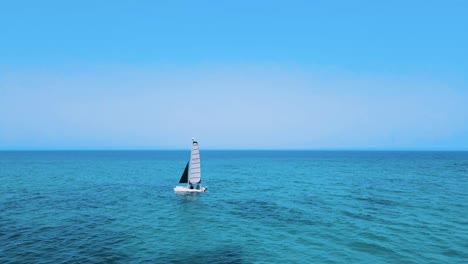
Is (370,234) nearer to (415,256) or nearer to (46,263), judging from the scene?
(415,256)

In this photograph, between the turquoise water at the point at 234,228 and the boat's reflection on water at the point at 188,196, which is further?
the boat's reflection on water at the point at 188,196

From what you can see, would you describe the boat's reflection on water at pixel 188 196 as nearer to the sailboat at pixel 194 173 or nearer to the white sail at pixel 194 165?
the sailboat at pixel 194 173

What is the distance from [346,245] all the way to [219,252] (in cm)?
1151

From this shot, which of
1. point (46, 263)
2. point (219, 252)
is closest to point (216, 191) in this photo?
point (219, 252)

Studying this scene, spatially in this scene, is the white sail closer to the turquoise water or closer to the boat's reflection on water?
the boat's reflection on water

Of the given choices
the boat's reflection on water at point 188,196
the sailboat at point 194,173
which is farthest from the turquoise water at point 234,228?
the sailboat at point 194,173

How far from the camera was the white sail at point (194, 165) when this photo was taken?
5886 centimetres

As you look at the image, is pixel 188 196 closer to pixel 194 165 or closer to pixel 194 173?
pixel 194 173

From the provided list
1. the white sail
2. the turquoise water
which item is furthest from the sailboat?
the turquoise water

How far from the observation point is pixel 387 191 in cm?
6034

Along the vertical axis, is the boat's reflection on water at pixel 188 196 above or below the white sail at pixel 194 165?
below

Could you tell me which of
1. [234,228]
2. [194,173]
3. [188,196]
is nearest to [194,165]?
[194,173]

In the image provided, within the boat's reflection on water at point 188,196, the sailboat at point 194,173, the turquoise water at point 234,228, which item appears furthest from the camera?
the sailboat at point 194,173

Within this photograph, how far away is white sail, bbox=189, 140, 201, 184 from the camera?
58862mm
